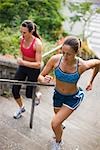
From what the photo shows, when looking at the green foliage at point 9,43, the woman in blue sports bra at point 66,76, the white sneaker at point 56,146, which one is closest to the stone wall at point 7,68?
the green foliage at point 9,43

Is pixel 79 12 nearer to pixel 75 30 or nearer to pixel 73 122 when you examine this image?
pixel 75 30

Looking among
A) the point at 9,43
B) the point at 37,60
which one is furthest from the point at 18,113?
the point at 9,43

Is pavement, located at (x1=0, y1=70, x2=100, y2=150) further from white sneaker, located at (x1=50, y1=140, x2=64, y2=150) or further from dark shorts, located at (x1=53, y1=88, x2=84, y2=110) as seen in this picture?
dark shorts, located at (x1=53, y1=88, x2=84, y2=110)

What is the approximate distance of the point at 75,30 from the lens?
45.0ft

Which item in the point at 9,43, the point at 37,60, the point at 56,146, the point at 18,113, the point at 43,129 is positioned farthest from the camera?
the point at 9,43

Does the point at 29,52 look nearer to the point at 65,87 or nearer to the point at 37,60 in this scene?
the point at 37,60

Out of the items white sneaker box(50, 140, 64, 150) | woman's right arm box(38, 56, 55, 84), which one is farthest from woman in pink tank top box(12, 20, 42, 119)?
white sneaker box(50, 140, 64, 150)

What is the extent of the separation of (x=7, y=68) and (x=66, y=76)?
266cm

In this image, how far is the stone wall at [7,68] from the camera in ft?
22.7

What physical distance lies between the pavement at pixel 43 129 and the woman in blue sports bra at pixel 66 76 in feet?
1.96

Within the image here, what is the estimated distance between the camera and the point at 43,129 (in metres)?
5.74

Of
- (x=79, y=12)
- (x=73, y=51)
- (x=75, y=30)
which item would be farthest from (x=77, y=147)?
(x=75, y=30)

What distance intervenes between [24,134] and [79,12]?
7.34 m

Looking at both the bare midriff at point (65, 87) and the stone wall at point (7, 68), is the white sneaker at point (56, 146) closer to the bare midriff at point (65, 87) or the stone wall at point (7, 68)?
the bare midriff at point (65, 87)
